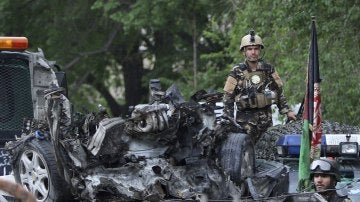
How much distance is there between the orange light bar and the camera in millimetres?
9406

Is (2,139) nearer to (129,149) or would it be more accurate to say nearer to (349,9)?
(129,149)

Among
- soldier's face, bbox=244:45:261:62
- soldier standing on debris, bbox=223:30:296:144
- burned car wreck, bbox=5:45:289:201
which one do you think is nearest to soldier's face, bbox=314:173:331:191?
→ burned car wreck, bbox=5:45:289:201

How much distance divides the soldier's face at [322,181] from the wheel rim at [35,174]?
Answer: 1887mm

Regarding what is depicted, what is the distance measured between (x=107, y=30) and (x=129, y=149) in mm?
19922

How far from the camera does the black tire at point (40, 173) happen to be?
7672mm

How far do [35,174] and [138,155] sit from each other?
0.69 m

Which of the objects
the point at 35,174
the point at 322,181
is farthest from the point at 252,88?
the point at 35,174

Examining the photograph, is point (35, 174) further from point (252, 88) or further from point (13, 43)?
point (252, 88)

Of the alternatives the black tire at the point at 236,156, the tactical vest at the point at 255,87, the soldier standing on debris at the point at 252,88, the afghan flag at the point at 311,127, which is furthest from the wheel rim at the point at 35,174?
the tactical vest at the point at 255,87

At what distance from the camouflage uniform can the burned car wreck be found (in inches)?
59.4

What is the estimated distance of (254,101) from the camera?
970 centimetres

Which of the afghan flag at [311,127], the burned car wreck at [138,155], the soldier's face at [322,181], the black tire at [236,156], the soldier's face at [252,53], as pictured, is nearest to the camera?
the burned car wreck at [138,155]

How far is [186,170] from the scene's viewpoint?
7824 millimetres

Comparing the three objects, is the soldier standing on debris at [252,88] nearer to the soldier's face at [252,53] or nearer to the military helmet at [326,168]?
the soldier's face at [252,53]
